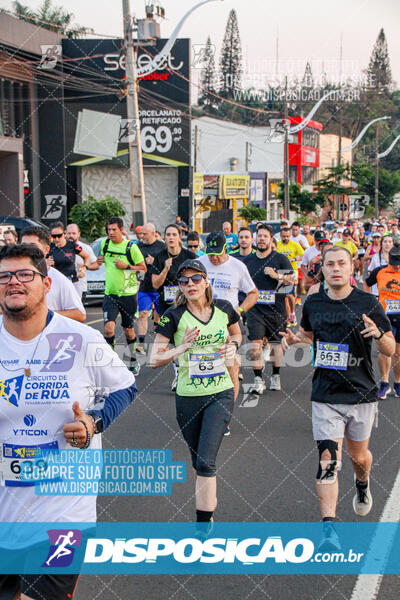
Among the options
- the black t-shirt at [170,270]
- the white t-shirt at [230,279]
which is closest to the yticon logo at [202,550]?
the white t-shirt at [230,279]

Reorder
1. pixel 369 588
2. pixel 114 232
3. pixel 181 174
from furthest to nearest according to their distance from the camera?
1. pixel 181 174
2. pixel 114 232
3. pixel 369 588

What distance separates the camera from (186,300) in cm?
596

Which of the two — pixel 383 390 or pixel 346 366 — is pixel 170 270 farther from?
pixel 346 366

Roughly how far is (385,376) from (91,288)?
407 inches

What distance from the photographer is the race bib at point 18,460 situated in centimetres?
342

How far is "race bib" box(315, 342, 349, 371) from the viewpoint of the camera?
5.50 meters

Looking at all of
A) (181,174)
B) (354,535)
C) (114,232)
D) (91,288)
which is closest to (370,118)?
(181,174)

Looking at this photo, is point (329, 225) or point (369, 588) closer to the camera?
point (369, 588)

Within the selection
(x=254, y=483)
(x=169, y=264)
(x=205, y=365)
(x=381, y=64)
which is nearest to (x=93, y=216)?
(x=169, y=264)

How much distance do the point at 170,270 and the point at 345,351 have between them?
18.3 feet

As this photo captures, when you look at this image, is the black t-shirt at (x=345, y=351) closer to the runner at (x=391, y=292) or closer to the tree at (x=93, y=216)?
the runner at (x=391, y=292)

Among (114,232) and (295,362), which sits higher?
(114,232)

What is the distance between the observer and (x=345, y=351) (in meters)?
5.53

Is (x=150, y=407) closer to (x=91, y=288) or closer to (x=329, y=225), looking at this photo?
(x=91, y=288)
